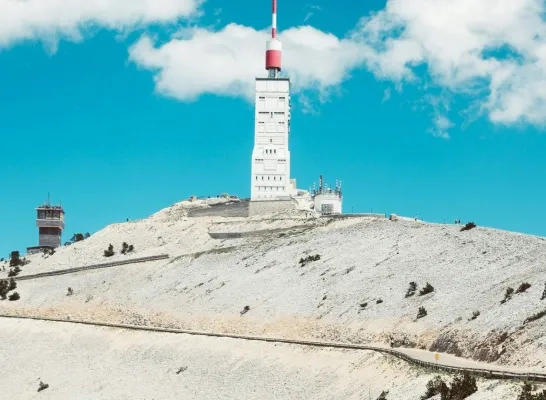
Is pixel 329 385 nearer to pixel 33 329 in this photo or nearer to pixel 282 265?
pixel 282 265

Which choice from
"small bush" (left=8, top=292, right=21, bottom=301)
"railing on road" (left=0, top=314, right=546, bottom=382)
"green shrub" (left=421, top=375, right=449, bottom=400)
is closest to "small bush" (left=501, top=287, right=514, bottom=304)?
"railing on road" (left=0, top=314, right=546, bottom=382)

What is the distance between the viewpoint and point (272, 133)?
418 ft

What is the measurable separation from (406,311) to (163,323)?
25687 millimetres

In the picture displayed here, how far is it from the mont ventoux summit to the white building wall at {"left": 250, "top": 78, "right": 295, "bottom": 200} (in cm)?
28

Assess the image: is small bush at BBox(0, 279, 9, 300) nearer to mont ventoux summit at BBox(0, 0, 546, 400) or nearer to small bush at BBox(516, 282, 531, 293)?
mont ventoux summit at BBox(0, 0, 546, 400)

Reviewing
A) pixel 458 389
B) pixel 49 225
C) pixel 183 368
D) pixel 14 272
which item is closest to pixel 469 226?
pixel 183 368

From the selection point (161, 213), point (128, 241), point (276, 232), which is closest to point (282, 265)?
point (276, 232)

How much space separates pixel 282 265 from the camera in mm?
90062

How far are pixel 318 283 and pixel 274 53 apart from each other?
5685 centimetres

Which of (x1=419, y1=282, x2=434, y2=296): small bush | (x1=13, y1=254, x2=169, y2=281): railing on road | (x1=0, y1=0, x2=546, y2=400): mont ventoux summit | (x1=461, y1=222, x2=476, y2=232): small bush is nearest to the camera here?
(x1=0, y1=0, x2=546, y2=400): mont ventoux summit

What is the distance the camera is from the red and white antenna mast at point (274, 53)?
431ft

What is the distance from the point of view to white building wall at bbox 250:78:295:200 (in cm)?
12550

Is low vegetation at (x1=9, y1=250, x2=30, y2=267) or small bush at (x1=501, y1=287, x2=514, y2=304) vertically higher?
low vegetation at (x1=9, y1=250, x2=30, y2=267)

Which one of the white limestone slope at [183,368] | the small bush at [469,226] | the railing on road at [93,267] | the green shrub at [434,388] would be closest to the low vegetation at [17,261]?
the railing on road at [93,267]
